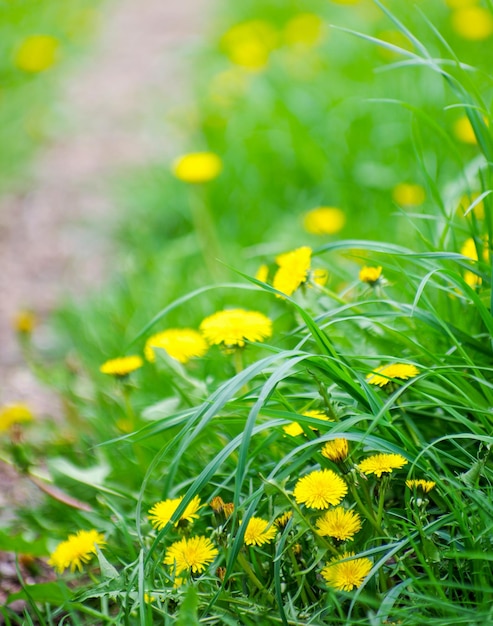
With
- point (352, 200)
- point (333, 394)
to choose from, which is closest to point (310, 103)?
point (352, 200)

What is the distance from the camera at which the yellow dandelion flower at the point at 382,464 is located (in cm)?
118

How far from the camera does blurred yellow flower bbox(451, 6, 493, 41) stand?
11.4ft

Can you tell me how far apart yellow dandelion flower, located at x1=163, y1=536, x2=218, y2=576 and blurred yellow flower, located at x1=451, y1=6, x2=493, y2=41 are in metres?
2.99

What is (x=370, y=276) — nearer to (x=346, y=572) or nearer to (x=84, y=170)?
(x=346, y=572)

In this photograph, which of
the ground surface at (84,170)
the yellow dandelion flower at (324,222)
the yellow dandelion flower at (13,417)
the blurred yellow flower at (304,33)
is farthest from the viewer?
the blurred yellow flower at (304,33)

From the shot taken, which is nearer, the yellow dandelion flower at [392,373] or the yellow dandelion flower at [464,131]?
the yellow dandelion flower at [392,373]

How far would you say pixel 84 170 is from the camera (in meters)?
3.90

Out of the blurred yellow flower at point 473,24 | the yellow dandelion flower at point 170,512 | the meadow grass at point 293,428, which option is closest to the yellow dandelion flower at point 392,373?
the meadow grass at point 293,428

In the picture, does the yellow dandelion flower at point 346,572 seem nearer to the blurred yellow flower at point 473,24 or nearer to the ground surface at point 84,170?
the ground surface at point 84,170

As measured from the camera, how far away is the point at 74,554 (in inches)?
52.1

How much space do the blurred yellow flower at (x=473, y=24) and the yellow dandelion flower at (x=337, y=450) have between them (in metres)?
2.84

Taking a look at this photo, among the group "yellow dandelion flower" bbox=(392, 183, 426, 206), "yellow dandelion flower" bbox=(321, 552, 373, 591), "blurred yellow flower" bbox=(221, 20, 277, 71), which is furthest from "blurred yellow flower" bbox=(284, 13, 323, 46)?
"yellow dandelion flower" bbox=(321, 552, 373, 591)

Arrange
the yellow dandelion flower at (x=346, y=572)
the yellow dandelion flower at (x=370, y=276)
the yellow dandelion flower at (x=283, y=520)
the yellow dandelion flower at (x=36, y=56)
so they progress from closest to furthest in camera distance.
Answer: the yellow dandelion flower at (x=346, y=572) → the yellow dandelion flower at (x=283, y=520) → the yellow dandelion flower at (x=370, y=276) → the yellow dandelion flower at (x=36, y=56)

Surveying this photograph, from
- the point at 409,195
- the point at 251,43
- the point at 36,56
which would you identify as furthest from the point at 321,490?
the point at 36,56
